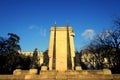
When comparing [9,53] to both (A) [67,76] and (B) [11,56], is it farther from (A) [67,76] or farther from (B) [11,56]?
(A) [67,76]

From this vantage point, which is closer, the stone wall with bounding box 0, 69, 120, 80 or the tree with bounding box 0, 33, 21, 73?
the stone wall with bounding box 0, 69, 120, 80

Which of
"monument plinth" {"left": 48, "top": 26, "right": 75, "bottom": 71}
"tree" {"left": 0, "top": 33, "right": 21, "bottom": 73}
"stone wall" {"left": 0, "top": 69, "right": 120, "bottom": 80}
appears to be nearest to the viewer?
"stone wall" {"left": 0, "top": 69, "right": 120, "bottom": 80}

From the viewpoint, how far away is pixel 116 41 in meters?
29.5

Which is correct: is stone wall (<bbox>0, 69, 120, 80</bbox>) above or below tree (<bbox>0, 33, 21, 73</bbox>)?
below

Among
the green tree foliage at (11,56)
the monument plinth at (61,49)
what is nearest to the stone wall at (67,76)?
the monument plinth at (61,49)

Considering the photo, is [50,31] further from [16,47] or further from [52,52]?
[16,47]

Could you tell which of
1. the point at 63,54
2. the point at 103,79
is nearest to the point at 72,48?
the point at 63,54

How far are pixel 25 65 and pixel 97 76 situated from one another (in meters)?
35.6

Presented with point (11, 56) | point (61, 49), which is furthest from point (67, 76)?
point (11, 56)

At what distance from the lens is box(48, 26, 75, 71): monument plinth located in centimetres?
1697

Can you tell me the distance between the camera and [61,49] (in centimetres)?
1778

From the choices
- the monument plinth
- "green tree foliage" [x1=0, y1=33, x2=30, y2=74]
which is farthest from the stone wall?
"green tree foliage" [x1=0, y1=33, x2=30, y2=74]

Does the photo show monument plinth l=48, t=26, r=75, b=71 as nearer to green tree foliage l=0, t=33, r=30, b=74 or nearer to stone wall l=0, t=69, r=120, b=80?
stone wall l=0, t=69, r=120, b=80

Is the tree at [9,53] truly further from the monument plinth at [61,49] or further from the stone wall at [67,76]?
the stone wall at [67,76]
